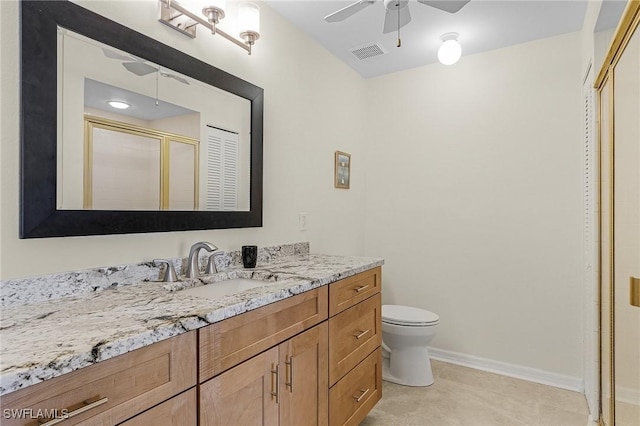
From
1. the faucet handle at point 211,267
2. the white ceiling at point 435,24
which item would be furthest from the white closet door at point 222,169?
the white ceiling at point 435,24

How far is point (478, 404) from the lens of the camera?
7.50 feet

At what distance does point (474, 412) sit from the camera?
220cm

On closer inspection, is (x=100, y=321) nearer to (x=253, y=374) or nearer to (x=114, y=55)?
(x=253, y=374)

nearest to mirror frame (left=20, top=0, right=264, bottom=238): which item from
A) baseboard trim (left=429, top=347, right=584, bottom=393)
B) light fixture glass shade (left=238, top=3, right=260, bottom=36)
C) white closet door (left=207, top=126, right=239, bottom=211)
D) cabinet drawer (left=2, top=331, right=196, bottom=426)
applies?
white closet door (left=207, top=126, right=239, bottom=211)

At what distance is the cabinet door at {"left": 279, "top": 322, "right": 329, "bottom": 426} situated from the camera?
1395 millimetres

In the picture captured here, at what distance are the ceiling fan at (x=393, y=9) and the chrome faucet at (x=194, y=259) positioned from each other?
1296 millimetres

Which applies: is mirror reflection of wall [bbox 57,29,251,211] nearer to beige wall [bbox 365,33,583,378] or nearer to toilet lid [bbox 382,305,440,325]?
toilet lid [bbox 382,305,440,325]

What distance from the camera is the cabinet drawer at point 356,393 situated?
172 cm

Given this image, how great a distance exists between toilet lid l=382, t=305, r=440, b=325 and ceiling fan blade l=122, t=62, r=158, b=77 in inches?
82.4

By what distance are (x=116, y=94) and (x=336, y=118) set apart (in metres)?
1.82

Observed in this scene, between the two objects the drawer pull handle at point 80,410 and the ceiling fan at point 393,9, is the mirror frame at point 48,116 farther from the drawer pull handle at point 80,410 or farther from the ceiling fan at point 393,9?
the ceiling fan at point 393,9

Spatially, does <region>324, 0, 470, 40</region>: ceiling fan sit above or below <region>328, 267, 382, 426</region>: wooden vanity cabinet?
above

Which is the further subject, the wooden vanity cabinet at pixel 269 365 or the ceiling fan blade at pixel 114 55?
the ceiling fan blade at pixel 114 55

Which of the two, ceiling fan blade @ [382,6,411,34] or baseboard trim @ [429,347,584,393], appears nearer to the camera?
ceiling fan blade @ [382,6,411,34]
